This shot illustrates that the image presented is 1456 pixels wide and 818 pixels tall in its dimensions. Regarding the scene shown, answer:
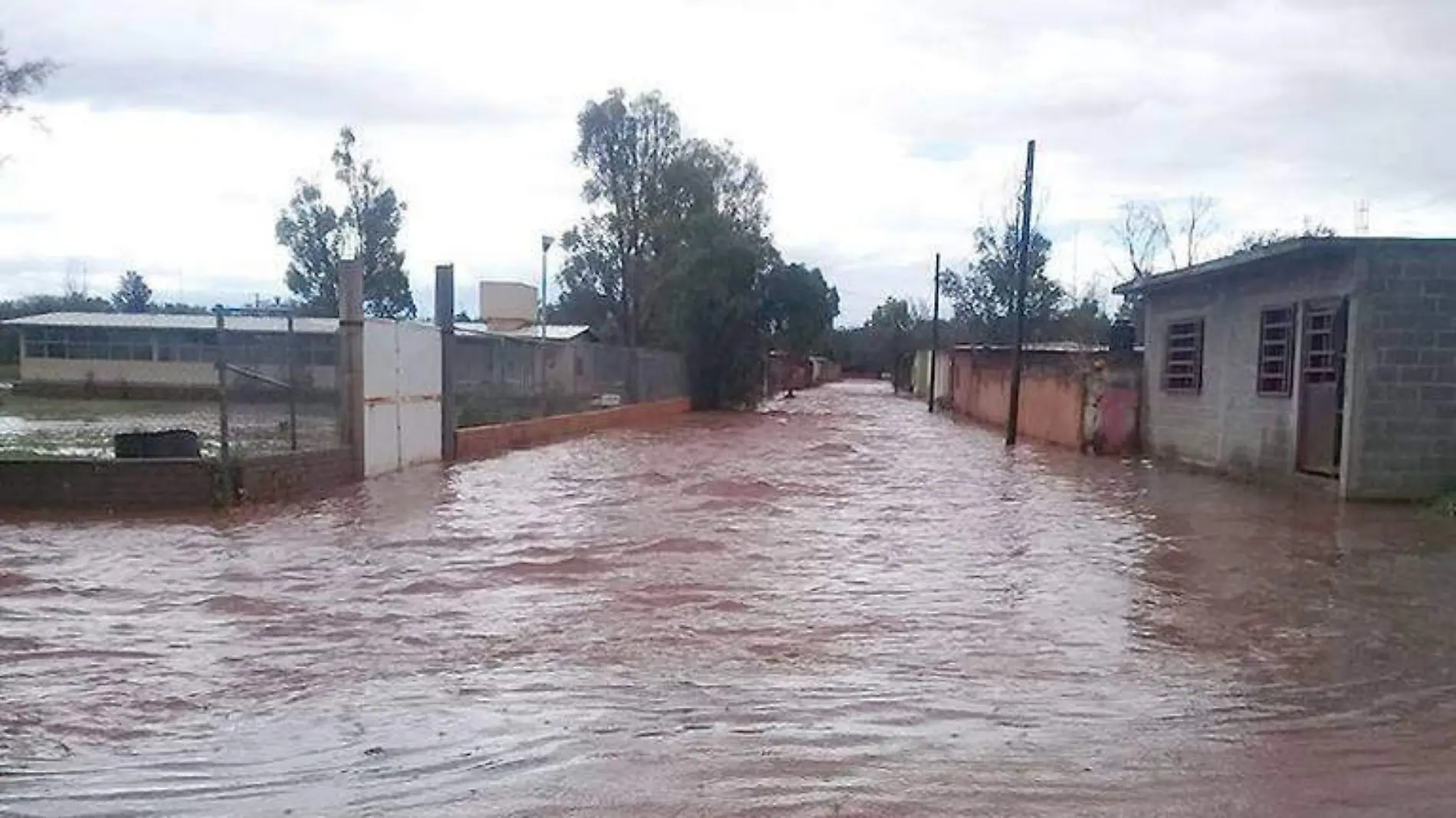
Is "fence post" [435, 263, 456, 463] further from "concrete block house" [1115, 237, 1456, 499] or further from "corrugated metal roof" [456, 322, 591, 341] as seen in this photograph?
"corrugated metal roof" [456, 322, 591, 341]

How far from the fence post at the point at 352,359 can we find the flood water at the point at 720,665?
339 centimetres

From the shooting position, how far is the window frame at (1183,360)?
22344 millimetres

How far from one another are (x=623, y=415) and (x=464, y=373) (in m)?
11.8

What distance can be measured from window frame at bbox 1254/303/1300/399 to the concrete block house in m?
0.02

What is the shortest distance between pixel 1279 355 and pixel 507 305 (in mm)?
34352

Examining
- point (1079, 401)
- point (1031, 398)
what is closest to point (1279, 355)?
point (1079, 401)

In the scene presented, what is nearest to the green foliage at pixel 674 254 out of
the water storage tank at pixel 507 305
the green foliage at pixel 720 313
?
the green foliage at pixel 720 313

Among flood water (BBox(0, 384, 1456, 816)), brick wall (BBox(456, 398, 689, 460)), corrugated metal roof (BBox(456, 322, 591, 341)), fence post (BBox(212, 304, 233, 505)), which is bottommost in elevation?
brick wall (BBox(456, 398, 689, 460))

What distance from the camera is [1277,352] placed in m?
19.0

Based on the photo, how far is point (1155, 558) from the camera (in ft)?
38.4

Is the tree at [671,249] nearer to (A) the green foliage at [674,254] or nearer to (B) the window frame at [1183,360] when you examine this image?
(A) the green foliage at [674,254]

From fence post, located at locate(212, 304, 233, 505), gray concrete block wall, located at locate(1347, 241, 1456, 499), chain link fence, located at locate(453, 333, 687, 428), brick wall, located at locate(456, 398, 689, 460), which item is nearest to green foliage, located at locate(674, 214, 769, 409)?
chain link fence, located at locate(453, 333, 687, 428)

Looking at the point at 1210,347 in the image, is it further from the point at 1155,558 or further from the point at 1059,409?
the point at 1155,558

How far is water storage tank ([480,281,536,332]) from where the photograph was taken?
160ft
